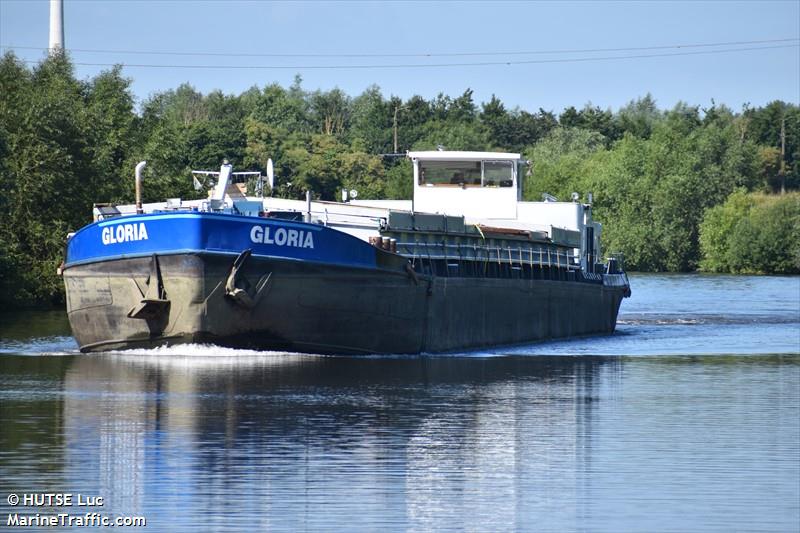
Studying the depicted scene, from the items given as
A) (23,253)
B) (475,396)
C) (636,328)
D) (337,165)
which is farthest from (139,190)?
(337,165)

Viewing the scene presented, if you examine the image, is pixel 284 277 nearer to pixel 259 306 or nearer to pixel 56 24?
pixel 259 306

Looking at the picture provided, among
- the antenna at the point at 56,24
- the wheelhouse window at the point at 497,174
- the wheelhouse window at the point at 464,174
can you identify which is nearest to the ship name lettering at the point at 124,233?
the wheelhouse window at the point at 464,174

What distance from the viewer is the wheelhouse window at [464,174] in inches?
1656

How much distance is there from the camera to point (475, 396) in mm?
25359

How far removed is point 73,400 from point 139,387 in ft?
6.14

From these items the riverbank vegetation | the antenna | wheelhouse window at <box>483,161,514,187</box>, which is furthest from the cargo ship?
the antenna

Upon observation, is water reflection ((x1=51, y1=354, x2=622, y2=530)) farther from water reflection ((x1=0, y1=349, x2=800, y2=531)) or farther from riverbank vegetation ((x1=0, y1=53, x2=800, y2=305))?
riverbank vegetation ((x1=0, y1=53, x2=800, y2=305))

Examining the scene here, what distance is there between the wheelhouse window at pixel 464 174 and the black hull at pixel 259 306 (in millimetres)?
7873

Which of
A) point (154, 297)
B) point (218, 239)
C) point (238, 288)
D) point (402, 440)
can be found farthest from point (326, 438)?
point (154, 297)

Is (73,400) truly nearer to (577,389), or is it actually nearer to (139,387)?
(139,387)

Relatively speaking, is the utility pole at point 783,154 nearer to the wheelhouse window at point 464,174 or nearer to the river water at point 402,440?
the wheelhouse window at point 464,174

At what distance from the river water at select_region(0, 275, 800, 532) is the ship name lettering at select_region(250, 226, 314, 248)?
236 cm

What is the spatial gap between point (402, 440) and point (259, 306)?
9.90 m

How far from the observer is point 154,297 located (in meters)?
29.3
